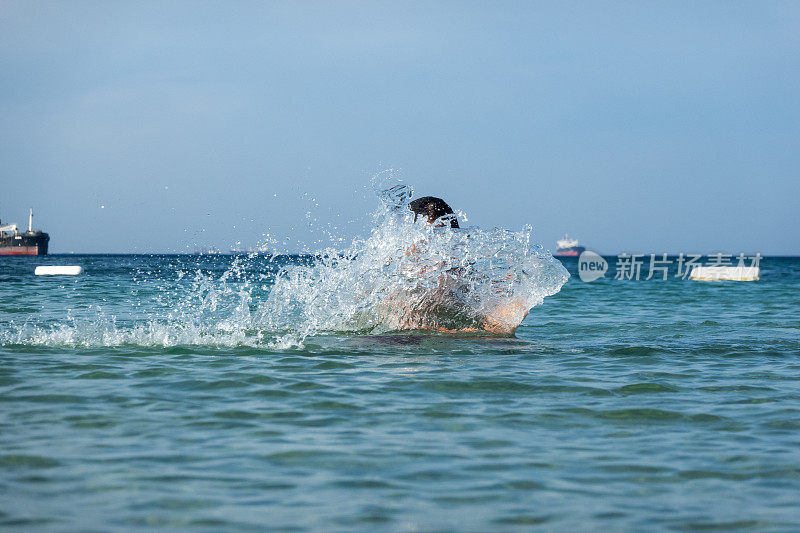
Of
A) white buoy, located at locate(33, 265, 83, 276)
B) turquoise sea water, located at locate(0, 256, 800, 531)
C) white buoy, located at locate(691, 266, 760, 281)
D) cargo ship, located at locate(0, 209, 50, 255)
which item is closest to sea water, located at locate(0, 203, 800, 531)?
turquoise sea water, located at locate(0, 256, 800, 531)

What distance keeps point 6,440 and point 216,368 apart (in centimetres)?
299

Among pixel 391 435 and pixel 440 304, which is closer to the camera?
pixel 391 435

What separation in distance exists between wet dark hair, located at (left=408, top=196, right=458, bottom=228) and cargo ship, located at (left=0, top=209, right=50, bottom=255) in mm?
130049

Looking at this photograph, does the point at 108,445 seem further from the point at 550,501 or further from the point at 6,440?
the point at 550,501

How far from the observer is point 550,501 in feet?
13.8

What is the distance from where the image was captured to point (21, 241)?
12875cm

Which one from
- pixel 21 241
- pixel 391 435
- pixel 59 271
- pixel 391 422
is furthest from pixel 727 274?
pixel 21 241

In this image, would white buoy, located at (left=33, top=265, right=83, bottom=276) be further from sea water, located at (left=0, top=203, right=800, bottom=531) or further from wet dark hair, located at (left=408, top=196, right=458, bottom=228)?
wet dark hair, located at (left=408, top=196, right=458, bottom=228)

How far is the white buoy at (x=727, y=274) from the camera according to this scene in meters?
44.1

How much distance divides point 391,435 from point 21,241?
136913mm

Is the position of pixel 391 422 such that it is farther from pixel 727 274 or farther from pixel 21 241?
pixel 21 241

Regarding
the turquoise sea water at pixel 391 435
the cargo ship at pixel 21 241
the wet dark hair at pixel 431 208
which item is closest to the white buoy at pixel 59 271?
the turquoise sea water at pixel 391 435

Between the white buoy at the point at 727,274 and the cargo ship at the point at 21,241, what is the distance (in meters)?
111

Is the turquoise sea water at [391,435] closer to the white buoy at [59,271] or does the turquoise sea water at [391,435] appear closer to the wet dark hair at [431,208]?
the wet dark hair at [431,208]
